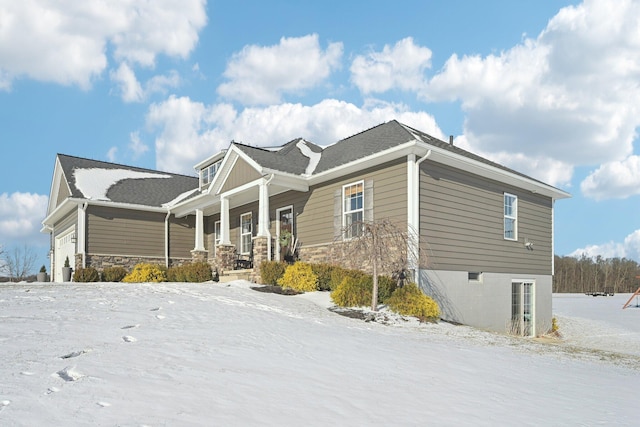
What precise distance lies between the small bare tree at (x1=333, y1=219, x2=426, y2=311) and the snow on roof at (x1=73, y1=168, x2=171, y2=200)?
13743 millimetres

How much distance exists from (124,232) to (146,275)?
3.63 m

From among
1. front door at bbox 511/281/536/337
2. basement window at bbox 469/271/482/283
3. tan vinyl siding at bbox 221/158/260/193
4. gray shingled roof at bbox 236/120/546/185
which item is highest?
gray shingled roof at bbox 236/120/546/185

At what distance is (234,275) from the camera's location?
17312 mm

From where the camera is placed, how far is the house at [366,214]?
524 inches

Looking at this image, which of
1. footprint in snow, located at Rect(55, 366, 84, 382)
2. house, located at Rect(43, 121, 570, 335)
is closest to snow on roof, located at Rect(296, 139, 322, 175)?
house, located at Rect(43, 121, 570, 335)

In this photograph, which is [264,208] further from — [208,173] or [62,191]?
[62,191]

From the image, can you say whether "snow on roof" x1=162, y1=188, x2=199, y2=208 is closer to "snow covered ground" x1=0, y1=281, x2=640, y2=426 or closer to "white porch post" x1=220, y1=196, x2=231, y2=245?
"white porch post" x1=220, y1=196, x2=231, y2=245

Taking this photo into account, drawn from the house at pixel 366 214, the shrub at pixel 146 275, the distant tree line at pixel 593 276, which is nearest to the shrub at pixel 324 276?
the house at pixel 366 214

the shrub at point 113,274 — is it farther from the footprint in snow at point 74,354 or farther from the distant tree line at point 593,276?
the distant tree line at point 593,276

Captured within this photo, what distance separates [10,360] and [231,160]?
1320 centimetres

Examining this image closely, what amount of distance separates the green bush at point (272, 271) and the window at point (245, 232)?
15.6ft

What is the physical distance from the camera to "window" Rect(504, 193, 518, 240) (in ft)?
52.6

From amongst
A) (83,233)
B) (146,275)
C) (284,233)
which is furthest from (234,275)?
(83,233)

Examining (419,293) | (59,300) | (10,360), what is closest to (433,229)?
(419,293)
